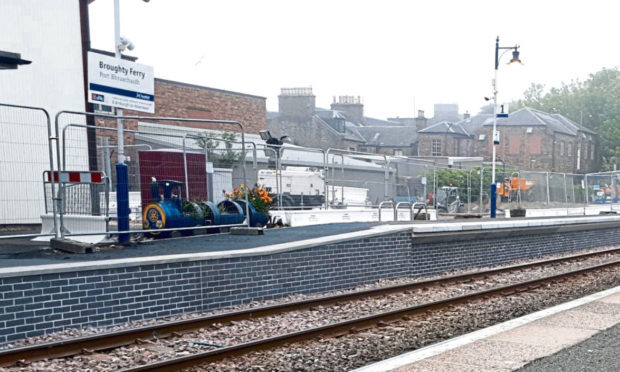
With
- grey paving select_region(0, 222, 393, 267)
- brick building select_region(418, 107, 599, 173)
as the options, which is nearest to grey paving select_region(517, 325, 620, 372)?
grey paving select_region(0, 222, 393, 267)

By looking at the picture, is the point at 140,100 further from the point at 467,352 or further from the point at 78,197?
the point at 467,352

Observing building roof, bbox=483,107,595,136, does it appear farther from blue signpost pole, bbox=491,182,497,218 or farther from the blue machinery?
the blue machinery

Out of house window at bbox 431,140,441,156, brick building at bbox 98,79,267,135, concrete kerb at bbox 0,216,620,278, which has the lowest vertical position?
concrete kerb at bbox 0,216,620,278

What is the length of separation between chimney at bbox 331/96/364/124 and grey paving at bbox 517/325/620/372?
67.0 metres

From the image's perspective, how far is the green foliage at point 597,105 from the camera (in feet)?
260

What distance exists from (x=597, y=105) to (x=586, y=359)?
3575 inches

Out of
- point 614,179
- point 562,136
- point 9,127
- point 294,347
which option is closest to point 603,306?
point 294,347

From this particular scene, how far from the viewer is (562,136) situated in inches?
2685

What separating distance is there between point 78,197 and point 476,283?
734 cm

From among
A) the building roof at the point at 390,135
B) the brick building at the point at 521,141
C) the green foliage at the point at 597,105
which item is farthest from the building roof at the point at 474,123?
the green foliage at the point at 597,105

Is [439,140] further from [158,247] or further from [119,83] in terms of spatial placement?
[158,247]

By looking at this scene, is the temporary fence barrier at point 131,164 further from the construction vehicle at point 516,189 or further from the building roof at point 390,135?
the building roof at point 390,135

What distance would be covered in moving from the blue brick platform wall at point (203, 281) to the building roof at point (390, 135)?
56371mm

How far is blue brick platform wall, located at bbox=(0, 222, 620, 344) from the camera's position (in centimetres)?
745
